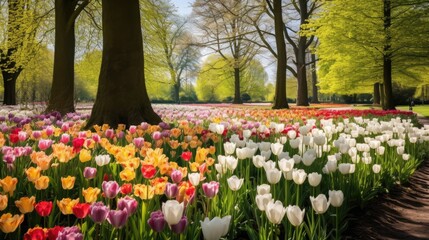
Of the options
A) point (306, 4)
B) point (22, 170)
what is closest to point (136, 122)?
point (22, 170)

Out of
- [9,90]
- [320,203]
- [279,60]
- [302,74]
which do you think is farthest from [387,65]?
[9,90]

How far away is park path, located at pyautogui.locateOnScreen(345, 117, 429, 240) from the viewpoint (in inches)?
110

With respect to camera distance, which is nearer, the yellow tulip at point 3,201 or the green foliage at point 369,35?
the yellow tulip at point 3,201

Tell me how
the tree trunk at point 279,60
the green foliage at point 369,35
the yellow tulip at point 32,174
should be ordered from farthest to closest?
the tree trunk at point 279,60, the green foliage at point 369,35, the yellow tulip at point 32,174

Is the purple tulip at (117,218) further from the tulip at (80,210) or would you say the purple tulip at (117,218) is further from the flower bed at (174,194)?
the tulip at (80,210)

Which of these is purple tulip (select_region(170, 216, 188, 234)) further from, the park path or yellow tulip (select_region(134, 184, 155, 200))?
the park path

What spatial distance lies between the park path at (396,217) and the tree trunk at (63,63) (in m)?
10.0

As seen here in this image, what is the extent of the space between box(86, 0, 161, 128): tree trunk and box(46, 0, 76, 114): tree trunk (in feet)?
16.5

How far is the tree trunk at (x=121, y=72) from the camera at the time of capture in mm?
7062

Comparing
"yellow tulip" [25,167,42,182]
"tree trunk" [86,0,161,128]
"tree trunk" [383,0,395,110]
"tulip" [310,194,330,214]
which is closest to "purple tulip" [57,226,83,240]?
"yellow tulip" [25,167,42,182]

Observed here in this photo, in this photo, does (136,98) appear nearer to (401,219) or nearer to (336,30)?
(401,219)

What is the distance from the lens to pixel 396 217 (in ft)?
10.7

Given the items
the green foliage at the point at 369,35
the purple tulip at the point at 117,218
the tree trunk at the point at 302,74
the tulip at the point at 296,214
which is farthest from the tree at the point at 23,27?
the tree trunk at the point at 302,74

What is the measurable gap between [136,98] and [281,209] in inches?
230
